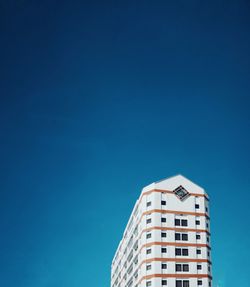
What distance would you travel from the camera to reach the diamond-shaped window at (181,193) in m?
77.6

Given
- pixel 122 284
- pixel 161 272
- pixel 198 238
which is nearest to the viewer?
pixel 161 272

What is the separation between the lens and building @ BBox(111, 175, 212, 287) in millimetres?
71250

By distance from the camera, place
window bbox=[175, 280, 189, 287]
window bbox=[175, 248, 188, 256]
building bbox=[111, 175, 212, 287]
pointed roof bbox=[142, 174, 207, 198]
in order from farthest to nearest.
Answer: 1. pointed roof bbox=[142, 174, 207, 198]
2. window bbox=[175, 248, 188, 256]
3. building bbox=[111, 175, 212, 287]
4. window bbox=[175, 280, 189, 287]

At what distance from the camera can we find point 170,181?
7850 cm

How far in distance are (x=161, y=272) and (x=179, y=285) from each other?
3715mm

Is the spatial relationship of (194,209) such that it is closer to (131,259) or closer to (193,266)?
(193,266)

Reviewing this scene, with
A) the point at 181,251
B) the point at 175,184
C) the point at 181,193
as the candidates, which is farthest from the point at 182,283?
the point at 175,184

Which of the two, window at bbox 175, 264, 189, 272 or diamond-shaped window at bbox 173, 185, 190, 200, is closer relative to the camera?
window at bbox 175, 264, 189, 272

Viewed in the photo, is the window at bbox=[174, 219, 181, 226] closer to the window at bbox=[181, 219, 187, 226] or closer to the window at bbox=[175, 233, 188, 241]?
the window at bbox=[181, 219, 187, 226]

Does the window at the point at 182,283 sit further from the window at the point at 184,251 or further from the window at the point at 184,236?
the window at the point at 184,236

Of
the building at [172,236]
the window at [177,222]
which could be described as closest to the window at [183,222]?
the building at [172,236]

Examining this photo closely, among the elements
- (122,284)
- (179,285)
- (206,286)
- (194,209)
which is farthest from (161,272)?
(122,284)

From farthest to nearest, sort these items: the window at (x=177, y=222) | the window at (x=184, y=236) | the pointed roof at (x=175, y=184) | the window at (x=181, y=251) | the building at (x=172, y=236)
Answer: the pointed roof at (x=175, y=184) < the window at (x=177, y=222) < the window at (x=184, y=236) < the window at (x=181, y=251) < the building at (x=172, y=236)

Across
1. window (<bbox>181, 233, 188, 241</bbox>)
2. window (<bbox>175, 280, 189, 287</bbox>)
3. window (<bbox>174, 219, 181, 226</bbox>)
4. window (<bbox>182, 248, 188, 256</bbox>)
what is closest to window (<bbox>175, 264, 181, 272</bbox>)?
window (<bbox>175, 280, 189, 287</bbox>)
